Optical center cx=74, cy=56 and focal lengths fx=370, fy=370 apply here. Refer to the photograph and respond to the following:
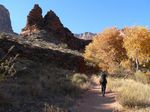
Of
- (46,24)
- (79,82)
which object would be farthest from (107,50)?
(79,82)

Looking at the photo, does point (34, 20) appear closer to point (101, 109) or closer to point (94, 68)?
point (94, 68)

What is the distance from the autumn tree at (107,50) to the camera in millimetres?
68000

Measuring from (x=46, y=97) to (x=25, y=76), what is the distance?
19.9 feet

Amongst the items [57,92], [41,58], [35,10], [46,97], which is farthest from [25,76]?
[35,10]

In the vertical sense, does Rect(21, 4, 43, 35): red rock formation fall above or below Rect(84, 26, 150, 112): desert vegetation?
above

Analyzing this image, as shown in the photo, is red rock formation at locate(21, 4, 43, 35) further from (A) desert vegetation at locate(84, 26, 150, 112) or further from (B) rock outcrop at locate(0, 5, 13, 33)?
(B) rock outcrop at locate(0, 5, 13, 33)

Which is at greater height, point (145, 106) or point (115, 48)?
point (115, 48)

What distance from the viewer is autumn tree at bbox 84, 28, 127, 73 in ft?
223

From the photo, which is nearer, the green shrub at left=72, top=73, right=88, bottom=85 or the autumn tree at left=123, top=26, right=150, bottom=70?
the green shrub at left=72, top=73, right=88, bottom=85

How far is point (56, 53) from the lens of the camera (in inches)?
1913

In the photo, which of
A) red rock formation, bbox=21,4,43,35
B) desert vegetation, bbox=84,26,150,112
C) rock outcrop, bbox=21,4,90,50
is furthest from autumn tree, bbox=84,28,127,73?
red rock formation, bbox=21,4,43,35

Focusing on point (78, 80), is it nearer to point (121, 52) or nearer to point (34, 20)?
point (121, 52)

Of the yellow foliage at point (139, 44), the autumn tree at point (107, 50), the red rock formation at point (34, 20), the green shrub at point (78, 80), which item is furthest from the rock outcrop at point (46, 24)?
the green shrub at point (78, 80)

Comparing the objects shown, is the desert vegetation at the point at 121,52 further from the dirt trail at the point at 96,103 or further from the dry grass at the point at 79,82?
the dirt trail at the point at 96,103
